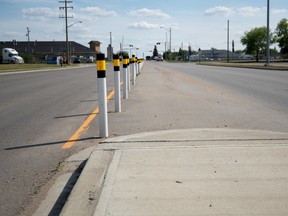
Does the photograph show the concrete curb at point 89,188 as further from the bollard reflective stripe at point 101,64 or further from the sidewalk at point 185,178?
the bollard reflective stripe at point 101,64

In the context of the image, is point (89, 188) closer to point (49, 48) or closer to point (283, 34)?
point (283, 34)

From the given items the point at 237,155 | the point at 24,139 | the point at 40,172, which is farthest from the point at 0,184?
the point at 237,155

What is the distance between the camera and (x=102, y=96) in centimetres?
655

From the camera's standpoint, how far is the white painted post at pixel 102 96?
6543mm

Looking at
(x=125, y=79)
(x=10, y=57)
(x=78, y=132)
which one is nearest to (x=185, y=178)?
(x=78, y=132)

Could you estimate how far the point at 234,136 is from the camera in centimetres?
620

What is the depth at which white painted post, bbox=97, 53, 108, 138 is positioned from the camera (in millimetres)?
6543

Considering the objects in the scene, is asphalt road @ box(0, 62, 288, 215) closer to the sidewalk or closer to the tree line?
the sidewalk

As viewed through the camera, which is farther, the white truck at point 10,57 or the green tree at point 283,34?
the green tree at point 283,34

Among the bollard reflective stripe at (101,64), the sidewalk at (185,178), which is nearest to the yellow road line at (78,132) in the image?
the sidewalk at (185,178)

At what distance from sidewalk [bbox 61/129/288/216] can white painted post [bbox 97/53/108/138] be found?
644 mm

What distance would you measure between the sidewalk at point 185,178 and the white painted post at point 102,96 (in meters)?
0.64

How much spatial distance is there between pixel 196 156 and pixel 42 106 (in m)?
7.30

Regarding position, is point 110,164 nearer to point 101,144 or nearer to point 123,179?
point 123,179
